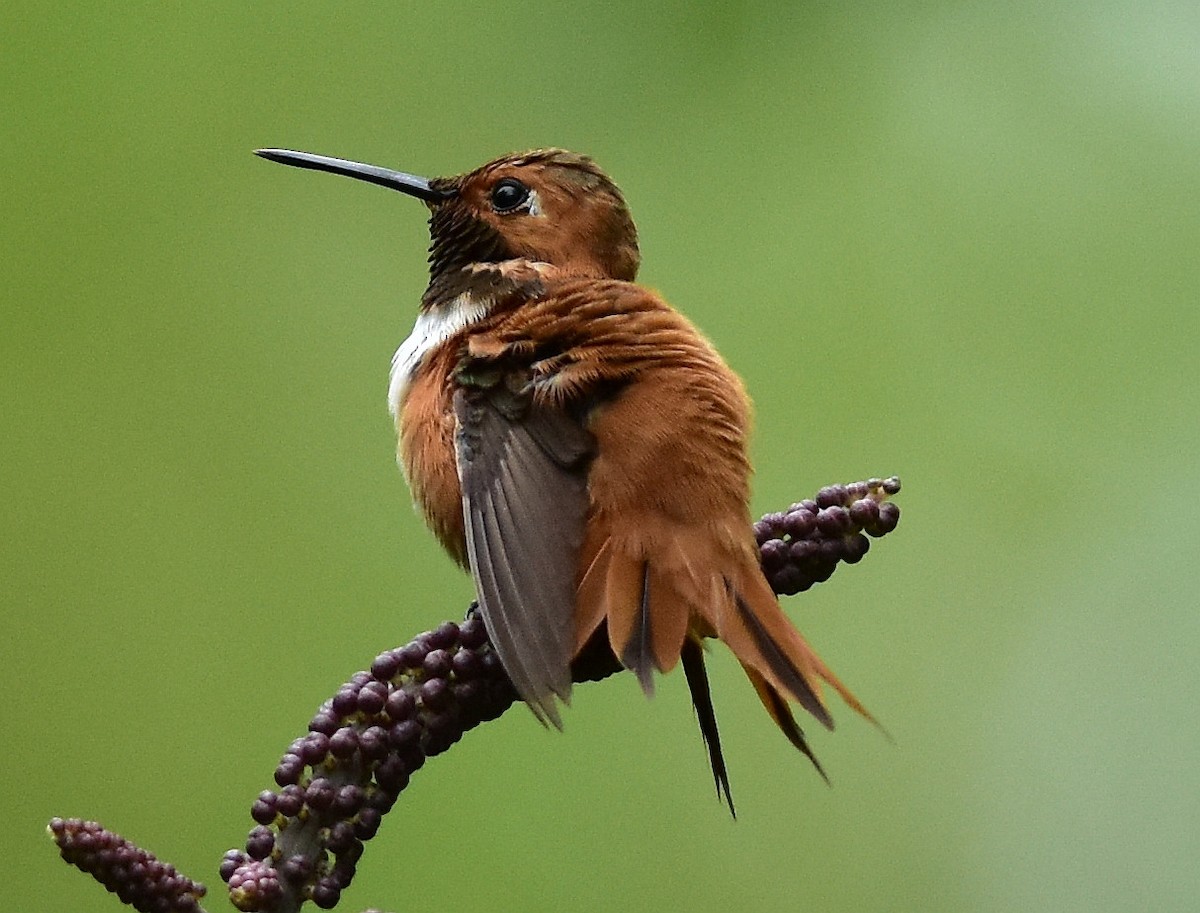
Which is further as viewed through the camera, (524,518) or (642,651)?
(524,518)

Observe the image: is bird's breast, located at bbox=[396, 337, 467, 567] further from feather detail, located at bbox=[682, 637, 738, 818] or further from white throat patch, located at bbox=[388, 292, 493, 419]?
feather detail, located at bbox=[682, 637, 738, 818]

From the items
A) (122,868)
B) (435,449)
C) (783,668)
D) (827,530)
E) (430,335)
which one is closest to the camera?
(122,868)

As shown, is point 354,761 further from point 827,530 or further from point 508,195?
point 508,195

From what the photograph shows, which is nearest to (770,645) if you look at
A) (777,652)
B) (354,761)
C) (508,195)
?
(777,652)

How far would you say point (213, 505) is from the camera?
335 cm

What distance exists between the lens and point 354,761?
4.21ft

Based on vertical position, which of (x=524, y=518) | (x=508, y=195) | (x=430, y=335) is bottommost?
(x=524, y=518)

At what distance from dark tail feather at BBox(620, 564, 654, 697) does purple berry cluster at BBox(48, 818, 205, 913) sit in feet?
1.88

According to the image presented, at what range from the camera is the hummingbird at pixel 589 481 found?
1633 mm

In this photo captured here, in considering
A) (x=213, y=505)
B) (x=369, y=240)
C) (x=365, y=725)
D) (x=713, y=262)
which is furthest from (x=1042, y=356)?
(x=365, y=725)

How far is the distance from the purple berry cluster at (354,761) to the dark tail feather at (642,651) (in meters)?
0.16

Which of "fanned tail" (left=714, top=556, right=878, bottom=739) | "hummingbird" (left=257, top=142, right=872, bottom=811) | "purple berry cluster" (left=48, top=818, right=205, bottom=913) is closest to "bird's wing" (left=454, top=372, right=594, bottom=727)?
"hummingbird" (left=257, top=142, right=872, bottom=811)

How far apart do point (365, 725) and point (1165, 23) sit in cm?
381

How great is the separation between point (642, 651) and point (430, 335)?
2.53 ft
